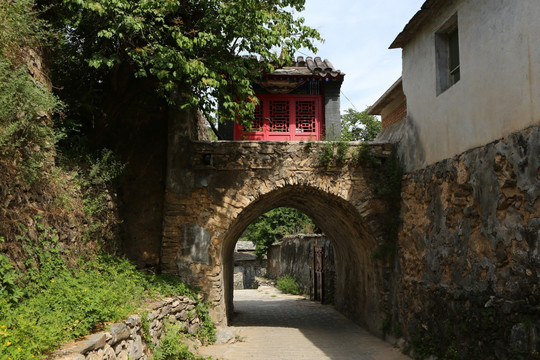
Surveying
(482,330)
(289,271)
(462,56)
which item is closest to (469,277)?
(482,330)

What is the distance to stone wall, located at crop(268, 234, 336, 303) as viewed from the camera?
15086 mm

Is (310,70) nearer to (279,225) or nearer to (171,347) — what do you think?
(171,347)

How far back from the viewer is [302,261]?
63.9ft

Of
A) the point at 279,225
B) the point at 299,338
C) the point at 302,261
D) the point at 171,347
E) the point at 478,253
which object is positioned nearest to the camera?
the point at 478,253

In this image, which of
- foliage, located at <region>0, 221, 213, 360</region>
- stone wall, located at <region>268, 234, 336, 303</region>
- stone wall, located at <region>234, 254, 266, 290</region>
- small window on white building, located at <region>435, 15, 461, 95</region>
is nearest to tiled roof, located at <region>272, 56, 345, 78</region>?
small window on white building, located at <region>435, 15, 461, 95</region>

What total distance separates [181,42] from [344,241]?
269 inches

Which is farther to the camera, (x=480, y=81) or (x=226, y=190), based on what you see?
(x=226, y=190)

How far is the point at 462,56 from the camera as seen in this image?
6.29 metres

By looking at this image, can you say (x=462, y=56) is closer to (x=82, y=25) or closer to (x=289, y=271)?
(x=82, y=25)

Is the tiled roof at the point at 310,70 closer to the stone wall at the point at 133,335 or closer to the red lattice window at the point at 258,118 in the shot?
the red lattice window at the point at 258,118

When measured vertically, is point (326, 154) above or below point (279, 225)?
above

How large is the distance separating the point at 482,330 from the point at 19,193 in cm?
554

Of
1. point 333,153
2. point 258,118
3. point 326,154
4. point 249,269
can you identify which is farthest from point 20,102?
point 249,269

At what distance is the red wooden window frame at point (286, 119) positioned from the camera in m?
10.4
